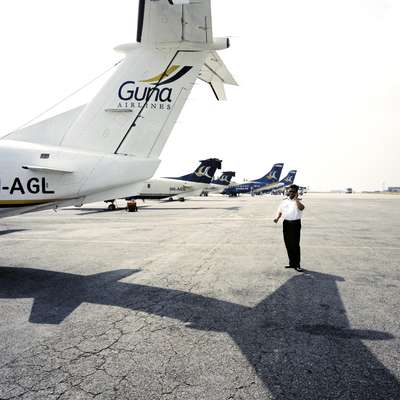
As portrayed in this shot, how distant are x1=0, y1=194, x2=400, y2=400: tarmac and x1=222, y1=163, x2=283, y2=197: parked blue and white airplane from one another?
71.2 metres

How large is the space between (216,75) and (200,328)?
19.9ft

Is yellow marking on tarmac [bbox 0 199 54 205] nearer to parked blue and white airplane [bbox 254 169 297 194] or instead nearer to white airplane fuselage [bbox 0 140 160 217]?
white airplane fuselage [bbox 0 140 160 217]

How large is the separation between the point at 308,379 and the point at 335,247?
7.73m

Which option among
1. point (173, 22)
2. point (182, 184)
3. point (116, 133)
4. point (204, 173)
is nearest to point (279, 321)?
point (116, 133)

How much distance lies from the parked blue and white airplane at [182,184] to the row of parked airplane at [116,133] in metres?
25.4

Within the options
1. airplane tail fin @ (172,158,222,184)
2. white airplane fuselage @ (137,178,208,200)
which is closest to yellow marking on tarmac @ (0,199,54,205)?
white airplane fuselage @ (137,178,208,200)

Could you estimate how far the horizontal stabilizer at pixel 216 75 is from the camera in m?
6.98

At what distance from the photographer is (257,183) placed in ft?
274

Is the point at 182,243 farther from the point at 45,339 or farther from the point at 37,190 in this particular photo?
the point at 45,339

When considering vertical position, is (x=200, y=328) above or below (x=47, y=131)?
below

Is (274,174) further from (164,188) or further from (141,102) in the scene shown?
(141,102)

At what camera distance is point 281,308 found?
4.72m

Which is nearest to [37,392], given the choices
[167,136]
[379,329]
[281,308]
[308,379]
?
[308,379]

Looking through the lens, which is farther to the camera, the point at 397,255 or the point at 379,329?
the point at 397,255
